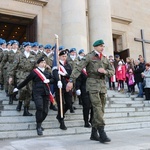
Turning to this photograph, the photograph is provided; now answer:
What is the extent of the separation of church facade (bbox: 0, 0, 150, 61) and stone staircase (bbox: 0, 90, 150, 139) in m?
4.32

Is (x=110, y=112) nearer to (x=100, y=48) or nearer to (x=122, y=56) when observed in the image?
(x=100, y=48)

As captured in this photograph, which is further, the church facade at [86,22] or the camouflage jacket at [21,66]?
the church facade at [86,22]

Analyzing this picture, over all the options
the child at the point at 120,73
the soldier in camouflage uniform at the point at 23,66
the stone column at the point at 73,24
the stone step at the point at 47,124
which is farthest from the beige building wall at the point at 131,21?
the soldier in camouflage uniform at the point at 23,66

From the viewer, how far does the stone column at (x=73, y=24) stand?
37.2 feet

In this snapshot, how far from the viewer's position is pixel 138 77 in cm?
1045

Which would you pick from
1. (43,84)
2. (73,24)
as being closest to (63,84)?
(43,84)

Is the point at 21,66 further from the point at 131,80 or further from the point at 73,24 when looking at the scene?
the point at 131,80

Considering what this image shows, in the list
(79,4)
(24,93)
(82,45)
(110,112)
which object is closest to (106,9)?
(79,4)

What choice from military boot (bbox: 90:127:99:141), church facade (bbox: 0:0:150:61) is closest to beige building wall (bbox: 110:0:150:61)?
church facade (bbox: 0:0:150:61)

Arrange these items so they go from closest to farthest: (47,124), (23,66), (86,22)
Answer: (47,124), (23,66), (86,22)

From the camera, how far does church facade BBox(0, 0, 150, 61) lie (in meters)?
11.5

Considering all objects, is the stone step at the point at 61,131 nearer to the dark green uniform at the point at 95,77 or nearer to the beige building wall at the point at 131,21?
the dark green uniform at the point at 95,77

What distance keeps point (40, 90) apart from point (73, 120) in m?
1.58

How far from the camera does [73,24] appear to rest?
11367 mm
